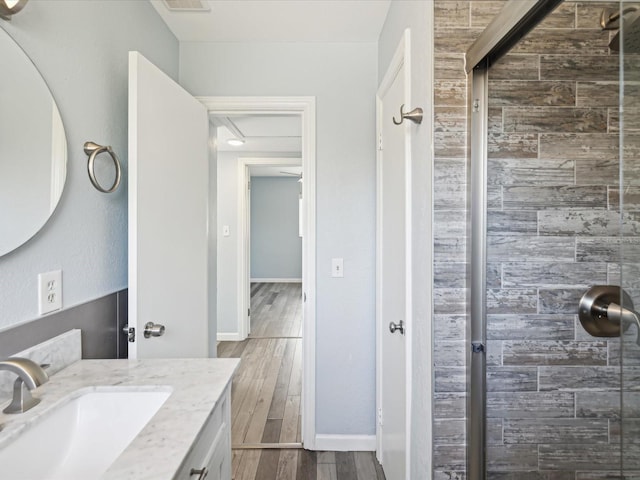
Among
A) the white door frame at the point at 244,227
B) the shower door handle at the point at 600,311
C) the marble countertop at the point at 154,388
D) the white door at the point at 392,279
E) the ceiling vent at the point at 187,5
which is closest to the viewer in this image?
the marble countertop at the point at 154,388

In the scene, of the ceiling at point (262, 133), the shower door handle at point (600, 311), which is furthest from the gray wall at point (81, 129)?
the shower door handle at point (600, 311)

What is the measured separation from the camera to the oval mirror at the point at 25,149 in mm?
939

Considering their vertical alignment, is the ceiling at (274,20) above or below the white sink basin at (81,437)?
above

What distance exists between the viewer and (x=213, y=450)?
0.97 meters

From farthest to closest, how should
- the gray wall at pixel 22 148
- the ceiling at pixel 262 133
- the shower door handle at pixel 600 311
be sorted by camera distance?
the ceiling at pixel 262 133 < the shower door handle at pixel 600 311 < the gray wall at pixel 22 148

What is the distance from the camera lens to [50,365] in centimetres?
108

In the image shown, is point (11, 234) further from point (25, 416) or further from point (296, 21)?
point (296, 21)

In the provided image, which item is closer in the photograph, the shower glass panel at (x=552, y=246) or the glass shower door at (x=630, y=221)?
the glass shower door at (x=630, y=221)

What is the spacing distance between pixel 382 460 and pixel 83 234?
1.80 m

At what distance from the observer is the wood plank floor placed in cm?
194

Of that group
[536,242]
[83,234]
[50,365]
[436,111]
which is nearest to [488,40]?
[436,111]

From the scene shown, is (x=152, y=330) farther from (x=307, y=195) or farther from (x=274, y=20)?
(x=274, y=20)

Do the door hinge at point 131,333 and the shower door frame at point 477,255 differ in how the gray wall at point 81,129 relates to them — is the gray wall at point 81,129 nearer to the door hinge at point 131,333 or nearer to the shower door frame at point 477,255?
the door hinge at point 131,333

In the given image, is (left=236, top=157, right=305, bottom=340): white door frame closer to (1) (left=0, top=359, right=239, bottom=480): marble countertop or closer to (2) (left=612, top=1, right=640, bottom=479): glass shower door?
(1) (left=0, top=359, right=239, bottom=480): marble countertop
